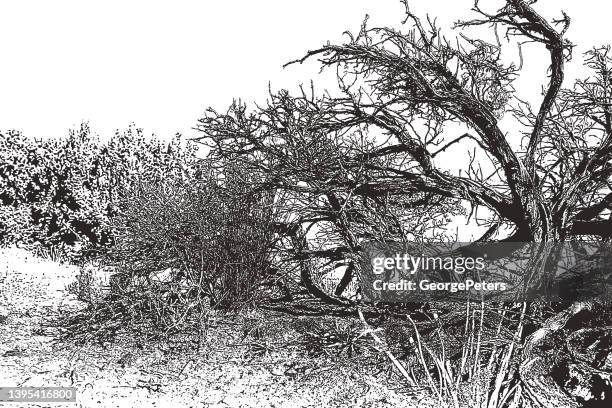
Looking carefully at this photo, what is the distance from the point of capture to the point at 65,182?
76.3 feet

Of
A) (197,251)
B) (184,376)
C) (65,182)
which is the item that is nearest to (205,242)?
(197,251)

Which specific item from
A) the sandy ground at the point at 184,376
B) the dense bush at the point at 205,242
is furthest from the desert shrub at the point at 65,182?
the sandy ground at the point at 184,376

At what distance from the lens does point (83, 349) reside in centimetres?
1145

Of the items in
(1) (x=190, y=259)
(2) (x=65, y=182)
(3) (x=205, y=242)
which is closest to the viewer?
(3) (x=205, y=242)

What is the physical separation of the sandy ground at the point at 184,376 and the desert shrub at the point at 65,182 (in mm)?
11020

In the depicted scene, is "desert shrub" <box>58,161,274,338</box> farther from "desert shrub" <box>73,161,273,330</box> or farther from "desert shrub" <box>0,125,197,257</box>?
"desert shrub" <box>0,125,197,257</box>

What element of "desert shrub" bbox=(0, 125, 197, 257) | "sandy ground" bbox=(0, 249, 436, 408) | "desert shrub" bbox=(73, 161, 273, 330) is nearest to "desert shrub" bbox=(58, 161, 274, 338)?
"desert shrub" bbox=(73, 161, 273, 330)

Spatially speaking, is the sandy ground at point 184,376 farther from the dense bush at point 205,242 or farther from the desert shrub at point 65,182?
the desert shrub at point 65,182

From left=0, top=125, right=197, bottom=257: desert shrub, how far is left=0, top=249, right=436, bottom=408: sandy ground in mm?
11020

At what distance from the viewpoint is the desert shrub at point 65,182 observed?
2308 centimetres

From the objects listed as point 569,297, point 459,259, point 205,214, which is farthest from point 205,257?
point 569,297

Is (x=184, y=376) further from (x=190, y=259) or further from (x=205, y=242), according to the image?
(x=205, y=242)

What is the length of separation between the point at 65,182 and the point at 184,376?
47.4ft

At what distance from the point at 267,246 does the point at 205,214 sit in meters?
1.25
